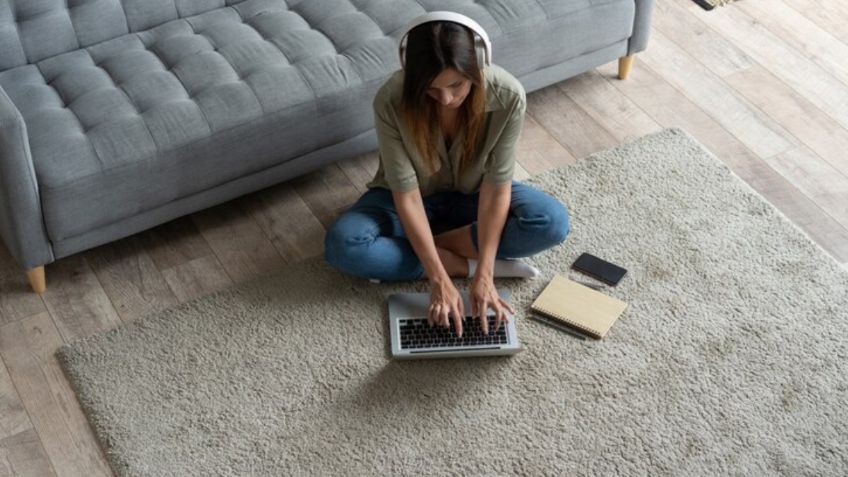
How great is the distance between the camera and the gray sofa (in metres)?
2.42

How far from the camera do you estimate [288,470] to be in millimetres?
2225

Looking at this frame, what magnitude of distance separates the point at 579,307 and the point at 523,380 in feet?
0.83

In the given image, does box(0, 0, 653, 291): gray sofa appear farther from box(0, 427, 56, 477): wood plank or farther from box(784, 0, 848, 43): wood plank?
box(784, 0, 848, 43): wood plank

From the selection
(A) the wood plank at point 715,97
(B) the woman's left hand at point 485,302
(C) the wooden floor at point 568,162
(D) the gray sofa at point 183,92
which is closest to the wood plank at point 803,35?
(C) the wooden floor at point 568,162

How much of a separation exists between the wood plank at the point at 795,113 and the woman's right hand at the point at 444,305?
4.25ft

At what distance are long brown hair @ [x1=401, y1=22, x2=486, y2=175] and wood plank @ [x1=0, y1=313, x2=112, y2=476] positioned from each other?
986mm

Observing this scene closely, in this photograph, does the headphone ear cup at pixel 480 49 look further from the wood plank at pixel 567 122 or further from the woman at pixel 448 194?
the wood plank at pixel 567 122

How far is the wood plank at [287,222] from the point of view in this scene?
8.89 feet

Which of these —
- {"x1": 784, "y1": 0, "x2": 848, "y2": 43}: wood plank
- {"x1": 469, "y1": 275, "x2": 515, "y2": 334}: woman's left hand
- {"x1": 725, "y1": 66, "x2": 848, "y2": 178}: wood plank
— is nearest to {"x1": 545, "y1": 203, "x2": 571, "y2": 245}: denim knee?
{"x1": 469, "y1": 275, "x2": 515, "y2": 334}: woman's left hand

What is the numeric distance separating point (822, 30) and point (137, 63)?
2236 millimetres

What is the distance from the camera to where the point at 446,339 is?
2.42 metres

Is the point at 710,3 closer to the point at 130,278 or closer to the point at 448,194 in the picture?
the point at 448,194

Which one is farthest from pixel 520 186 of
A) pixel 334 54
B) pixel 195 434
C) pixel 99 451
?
pixel 99 451

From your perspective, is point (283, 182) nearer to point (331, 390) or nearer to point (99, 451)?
point (331, 390)
